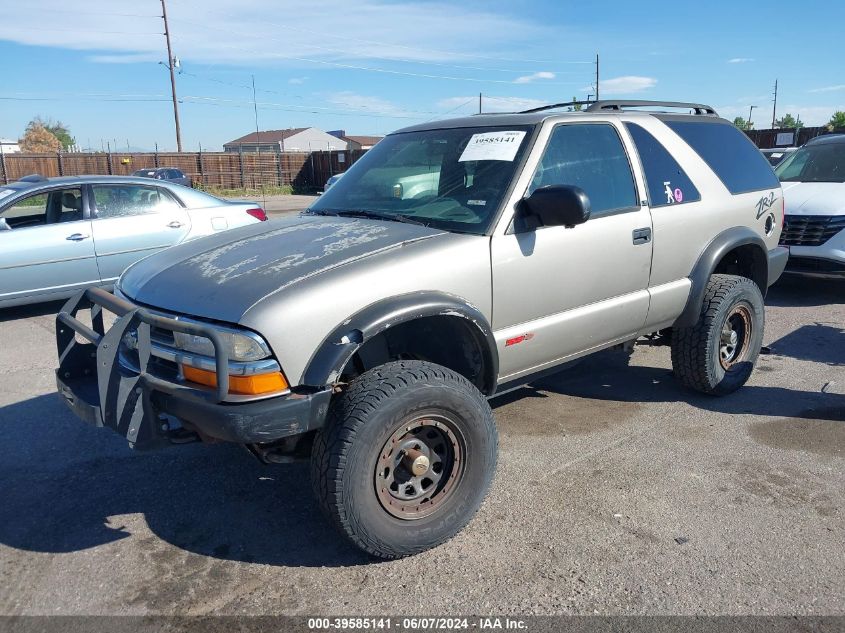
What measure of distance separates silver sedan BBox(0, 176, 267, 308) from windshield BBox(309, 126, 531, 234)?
433cm

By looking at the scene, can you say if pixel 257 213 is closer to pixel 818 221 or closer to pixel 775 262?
pixel 775 262

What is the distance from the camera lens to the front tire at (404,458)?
2.90m

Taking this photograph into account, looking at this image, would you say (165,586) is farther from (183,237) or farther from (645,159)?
(183,237)

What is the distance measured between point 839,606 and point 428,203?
2619mm

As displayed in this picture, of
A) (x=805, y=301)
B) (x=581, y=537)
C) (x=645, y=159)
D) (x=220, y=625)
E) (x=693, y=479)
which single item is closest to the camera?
(x=220, y=625)

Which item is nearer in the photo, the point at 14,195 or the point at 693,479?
the point at 693,479

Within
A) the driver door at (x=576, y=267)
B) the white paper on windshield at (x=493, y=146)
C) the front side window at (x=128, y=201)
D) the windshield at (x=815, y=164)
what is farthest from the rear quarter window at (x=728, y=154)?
the front side window at (x=128, y=201)

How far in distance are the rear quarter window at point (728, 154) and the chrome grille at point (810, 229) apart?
2.93 m

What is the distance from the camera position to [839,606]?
276cm

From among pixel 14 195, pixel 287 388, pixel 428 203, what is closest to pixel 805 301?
pixel 428 203

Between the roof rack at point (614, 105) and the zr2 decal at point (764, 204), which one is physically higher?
the roof rack at point (614, 105)

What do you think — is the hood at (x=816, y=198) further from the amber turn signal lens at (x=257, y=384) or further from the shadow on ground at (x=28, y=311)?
the shadow on ground at (x=28, y=311)

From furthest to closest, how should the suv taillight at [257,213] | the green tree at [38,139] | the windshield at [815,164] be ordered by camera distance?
the green tree at [38,139], the suv taillight at [257,213], the windshield at [815,164]

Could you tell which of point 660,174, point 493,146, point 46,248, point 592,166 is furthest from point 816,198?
point 46,248
